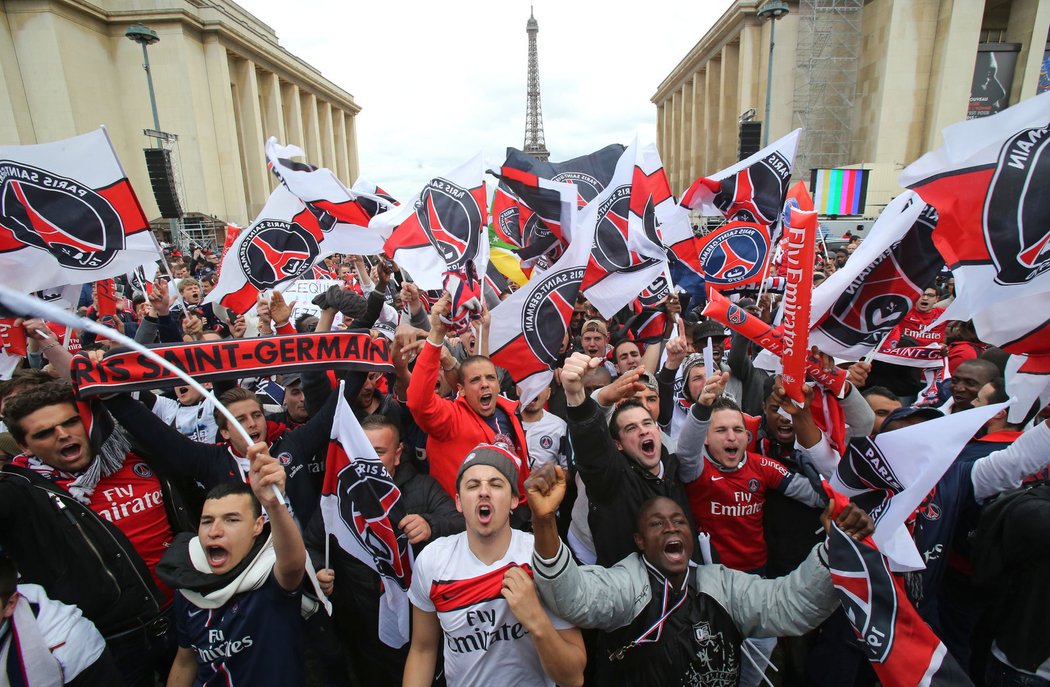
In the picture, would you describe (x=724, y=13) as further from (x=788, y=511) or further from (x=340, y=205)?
(x=788, y=511)

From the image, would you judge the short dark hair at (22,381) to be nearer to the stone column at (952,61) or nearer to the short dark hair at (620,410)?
the short dark hair at (620,410)

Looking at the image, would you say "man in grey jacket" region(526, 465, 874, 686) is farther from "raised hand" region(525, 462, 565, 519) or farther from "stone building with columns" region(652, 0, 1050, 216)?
"stone building with columns" region(652, 0, 1050, 216)

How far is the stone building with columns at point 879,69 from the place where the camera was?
2608cm

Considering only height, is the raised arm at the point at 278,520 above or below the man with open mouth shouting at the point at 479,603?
above

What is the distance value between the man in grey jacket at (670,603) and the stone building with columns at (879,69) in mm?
26644

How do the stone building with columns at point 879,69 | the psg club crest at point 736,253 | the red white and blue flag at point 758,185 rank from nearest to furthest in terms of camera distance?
the red white and blue flag at point 758,185 → the psg club crest at point 736,253 → the stone building with columns at point 879,69

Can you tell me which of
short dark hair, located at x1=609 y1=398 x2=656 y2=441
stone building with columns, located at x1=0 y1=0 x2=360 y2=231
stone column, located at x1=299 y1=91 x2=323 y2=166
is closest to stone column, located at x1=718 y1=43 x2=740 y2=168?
stone building with columns, located at x1=0 y1=0 x2=360 y2=231

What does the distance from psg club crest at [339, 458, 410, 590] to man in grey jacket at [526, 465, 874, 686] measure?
3.16ft

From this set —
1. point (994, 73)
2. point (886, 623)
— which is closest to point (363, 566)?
point (886, 623)

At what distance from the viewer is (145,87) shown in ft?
103

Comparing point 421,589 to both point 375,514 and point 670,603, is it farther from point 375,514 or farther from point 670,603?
point 670,603

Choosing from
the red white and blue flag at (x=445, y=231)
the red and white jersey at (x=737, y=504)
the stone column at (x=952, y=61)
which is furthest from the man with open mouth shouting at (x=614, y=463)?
the stone column at (x=952, y=61)

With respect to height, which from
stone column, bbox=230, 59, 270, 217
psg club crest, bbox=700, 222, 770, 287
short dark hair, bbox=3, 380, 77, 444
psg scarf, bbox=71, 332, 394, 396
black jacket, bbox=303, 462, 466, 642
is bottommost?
black jacket, bbox=303, 462, 466, 642

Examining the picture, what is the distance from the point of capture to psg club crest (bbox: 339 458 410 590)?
276cm
